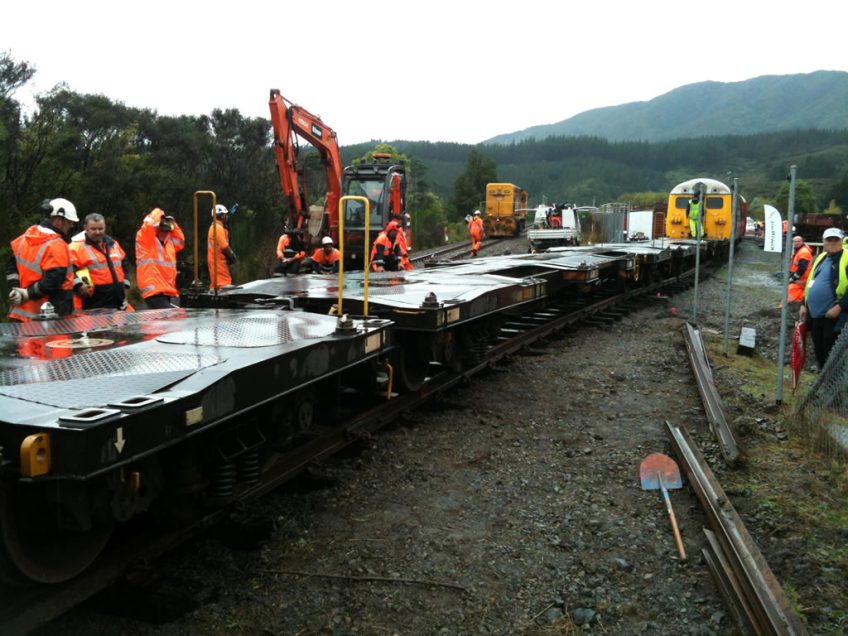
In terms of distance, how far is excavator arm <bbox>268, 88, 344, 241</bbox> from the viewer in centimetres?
1522

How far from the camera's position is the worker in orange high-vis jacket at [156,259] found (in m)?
7.66

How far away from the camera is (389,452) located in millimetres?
5605

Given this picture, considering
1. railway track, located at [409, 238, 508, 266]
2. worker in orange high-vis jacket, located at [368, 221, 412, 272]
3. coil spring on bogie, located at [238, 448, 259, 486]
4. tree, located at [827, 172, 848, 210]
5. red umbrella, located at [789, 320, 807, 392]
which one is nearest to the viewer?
coil spring on bogie, located at [238, 448, 259, 486]

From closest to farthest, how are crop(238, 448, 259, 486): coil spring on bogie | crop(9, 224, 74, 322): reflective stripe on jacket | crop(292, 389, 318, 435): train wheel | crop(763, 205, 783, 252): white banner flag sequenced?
crop(238, 448, 259, 486): coil spring on bogie → crop(292, 389, 318, 435): train wheel → crop(9, 224, 74, 322): reflective stripe on jacket → crop(763, 205, 783, 252): white banner flag

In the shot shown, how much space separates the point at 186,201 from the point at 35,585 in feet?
47.9

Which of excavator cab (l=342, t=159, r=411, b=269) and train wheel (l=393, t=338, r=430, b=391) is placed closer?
train wheel (l=393, t=338, r=430, b=391)

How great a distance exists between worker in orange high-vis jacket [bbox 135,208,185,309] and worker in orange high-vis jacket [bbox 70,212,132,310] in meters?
0.73

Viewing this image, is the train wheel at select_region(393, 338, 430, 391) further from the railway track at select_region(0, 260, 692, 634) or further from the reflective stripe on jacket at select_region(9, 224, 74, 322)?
the reflective stripe on jacket at select_region(9, 224, 74, 322)

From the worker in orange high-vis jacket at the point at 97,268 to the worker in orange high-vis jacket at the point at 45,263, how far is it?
31 centimetres

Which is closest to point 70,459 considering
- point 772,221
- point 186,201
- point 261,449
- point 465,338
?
point 261,449

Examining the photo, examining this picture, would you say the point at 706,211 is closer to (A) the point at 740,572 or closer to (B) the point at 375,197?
(B) the point at 375,197

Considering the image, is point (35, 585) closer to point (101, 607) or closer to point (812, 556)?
point (101, 607)

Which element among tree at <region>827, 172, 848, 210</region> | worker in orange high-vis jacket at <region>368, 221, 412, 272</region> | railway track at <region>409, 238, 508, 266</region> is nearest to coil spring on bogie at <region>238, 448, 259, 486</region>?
worker in orange high-vis jacket at <region>368, 221, 412, 272</region>

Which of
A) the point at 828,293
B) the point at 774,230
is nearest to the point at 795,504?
the point at 828,293
